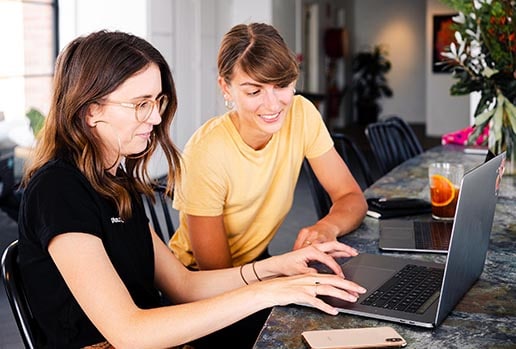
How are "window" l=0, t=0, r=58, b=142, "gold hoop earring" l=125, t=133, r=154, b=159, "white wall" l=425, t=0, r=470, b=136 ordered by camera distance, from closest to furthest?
"gold hoop earring" l=125, t=133, r=154, b=159 → "window" l=0, t=0, r=58, b=142 → "white wall" l=425, t=0, r=470, b=136

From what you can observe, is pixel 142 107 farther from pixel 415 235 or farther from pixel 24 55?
pixel 24 55

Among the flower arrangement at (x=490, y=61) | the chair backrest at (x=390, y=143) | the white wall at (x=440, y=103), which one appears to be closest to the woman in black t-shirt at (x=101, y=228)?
the flower arrangement at (x=490, y=61)

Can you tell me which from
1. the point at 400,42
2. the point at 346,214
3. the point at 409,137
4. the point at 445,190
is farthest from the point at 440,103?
the point at 346,214

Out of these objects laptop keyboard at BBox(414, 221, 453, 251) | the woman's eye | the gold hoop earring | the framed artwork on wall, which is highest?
the framed artwork on wall

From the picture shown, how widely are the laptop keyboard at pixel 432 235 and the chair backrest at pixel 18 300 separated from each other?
0.97 m

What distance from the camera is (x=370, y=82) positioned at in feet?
47.9

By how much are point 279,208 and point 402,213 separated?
0.39 metres

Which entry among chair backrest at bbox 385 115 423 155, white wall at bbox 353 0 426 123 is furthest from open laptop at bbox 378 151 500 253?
white wall at bbox 353 0 426 123

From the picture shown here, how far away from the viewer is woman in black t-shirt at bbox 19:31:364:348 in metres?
1.38

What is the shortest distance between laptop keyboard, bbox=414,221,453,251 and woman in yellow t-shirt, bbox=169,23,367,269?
188 millimetres

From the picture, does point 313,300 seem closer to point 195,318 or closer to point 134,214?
point 195,318

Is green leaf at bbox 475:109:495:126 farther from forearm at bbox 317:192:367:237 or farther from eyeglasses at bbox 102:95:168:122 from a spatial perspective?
eyeglasses at bbox 102:95:168:122

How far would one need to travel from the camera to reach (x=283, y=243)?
5.03 metres

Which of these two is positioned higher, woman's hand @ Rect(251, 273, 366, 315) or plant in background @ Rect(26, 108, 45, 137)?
plant in background @ Rect(26, 108, 45, 137)
